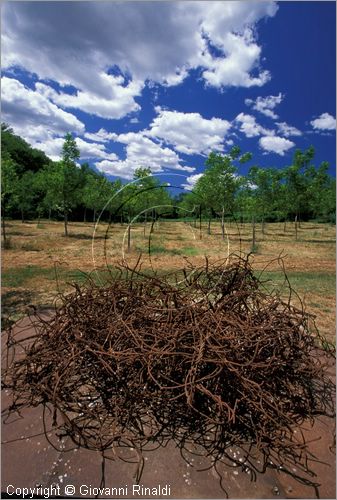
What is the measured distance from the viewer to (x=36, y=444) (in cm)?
178

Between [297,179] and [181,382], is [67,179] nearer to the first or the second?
[297,179]

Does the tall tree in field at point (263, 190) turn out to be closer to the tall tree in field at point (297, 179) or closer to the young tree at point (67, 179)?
the tall tree in field at point (297, 179)

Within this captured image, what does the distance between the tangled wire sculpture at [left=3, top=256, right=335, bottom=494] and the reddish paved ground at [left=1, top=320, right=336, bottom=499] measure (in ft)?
0.21

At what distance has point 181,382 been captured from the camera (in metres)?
2.07

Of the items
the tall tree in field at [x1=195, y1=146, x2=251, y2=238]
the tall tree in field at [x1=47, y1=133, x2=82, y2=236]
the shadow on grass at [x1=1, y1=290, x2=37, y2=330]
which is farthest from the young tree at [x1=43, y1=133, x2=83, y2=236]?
the shadow on grass at [x1=1, y1=290, x2=37, y2=330]

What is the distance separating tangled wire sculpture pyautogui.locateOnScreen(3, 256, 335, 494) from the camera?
5.88 feet

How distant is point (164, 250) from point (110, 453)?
1448cm

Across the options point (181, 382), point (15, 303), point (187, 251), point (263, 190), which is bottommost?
point (15, 303)

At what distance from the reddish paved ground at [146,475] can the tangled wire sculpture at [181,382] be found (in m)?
0.06

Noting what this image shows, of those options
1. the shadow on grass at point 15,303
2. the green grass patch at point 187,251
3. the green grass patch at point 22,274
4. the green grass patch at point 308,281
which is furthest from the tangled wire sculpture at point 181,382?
the green grass patch at point 187,251

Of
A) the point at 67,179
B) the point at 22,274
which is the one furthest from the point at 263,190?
the point at 22,274

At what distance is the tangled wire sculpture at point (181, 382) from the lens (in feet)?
5.88

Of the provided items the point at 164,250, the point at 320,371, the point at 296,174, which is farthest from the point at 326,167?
the point at 320,371

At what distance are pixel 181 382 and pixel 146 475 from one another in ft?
1.88
